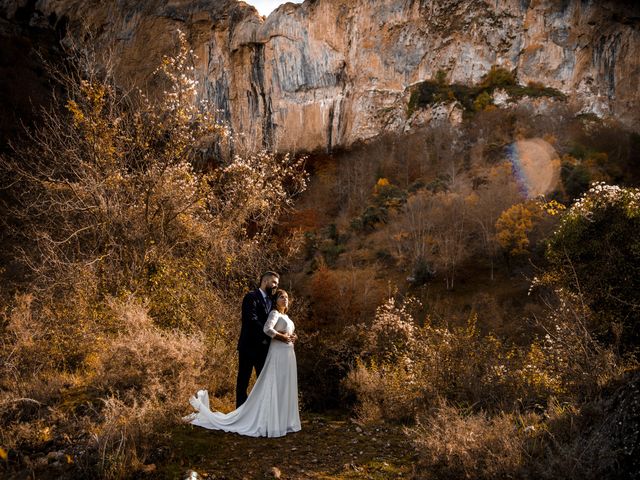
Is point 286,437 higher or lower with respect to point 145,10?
lower

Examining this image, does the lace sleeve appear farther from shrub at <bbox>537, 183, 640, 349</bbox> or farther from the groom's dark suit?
shrub at <bbox>537, 183, 640, 349</bbox>

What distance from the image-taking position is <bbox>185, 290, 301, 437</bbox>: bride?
5.64 m

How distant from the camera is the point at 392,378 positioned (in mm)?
7691

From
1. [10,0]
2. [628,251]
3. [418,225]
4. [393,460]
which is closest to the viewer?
[393,460]

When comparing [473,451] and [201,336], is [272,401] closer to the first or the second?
[201,336]

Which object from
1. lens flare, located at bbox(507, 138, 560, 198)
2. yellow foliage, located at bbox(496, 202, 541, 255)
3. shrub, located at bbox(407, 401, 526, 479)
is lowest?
shrub, located at bbox(407, 401, 526, 479)

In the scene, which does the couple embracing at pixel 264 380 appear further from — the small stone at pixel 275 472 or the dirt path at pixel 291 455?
the small stone at pixel 275 472

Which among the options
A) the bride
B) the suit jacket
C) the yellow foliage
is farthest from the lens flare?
the bride

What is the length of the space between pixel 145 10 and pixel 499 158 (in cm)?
4448

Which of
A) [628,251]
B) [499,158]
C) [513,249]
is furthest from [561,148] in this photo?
[628,251]

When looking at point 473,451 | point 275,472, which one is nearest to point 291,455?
point 275,472

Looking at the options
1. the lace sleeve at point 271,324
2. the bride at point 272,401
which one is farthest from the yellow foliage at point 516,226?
the lace sleeve at point 271,324

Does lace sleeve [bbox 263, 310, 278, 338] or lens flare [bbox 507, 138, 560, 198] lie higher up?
lens flare [bbox 507, 138, 560, 198]

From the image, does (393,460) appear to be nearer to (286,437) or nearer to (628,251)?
(286,437)
